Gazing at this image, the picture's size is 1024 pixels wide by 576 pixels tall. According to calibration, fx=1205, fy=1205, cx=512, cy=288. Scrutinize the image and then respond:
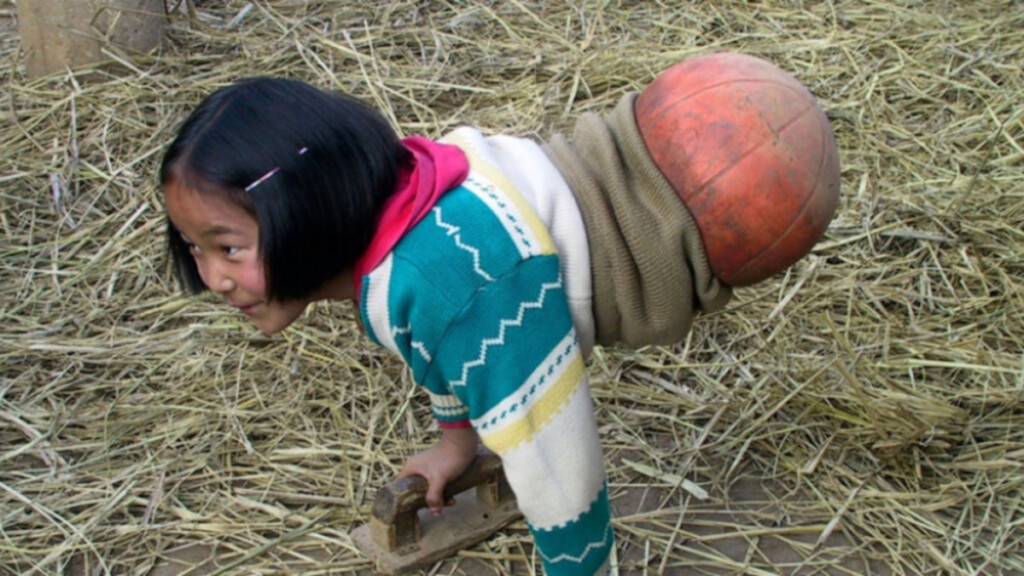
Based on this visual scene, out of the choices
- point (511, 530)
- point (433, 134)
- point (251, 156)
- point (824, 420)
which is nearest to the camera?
point (251, 156)

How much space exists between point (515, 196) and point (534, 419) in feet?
1.38

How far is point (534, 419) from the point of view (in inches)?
87.9

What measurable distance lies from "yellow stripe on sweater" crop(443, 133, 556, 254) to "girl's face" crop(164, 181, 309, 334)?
44 centimetres

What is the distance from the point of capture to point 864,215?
3900 mm

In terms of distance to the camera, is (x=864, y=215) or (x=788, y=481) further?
(x=864, y=215)

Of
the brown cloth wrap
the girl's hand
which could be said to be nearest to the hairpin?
the brown cloth wrap

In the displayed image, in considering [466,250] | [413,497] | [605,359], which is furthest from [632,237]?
[605,359]

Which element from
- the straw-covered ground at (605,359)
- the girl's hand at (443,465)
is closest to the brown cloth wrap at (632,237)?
the girl's hand at (443,465)

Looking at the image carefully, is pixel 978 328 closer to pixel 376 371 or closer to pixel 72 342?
pixel 376 371

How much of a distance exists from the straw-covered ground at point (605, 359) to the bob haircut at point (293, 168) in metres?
1.04

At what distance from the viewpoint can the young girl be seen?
2156mm

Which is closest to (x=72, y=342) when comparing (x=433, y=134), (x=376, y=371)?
(x=376, y=371)

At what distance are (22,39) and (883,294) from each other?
3371 millimetres

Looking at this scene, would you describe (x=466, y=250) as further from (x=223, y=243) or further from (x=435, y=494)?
(x=435, y=494)
